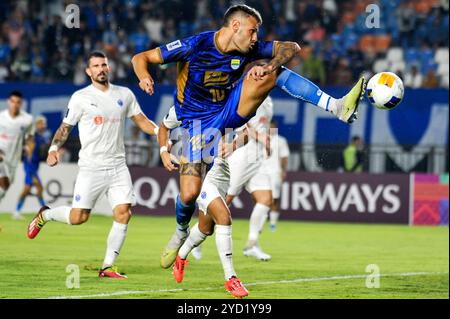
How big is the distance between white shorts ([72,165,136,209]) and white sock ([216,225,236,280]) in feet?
5.76

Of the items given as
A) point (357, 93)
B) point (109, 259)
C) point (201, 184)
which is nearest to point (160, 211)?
point (109, 259)

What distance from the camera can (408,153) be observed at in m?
21.4

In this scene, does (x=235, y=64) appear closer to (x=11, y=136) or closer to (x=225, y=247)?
(x=225, y=247)

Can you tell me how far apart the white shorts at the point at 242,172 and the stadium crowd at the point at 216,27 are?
24.3 ft

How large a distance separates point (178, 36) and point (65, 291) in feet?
41.8

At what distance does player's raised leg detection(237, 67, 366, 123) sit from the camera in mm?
8688

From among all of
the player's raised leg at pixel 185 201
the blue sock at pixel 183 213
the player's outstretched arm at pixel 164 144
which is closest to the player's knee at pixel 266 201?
the player's raised leg at pixel 185 201

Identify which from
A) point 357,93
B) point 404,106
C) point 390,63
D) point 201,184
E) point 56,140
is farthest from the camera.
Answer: point 390,63

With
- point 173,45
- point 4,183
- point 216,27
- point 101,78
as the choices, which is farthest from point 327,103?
point 216,27

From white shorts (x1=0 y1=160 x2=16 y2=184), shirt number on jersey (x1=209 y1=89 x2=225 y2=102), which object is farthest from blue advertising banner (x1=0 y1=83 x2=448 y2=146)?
shirt number on jersey (x1=209 y1=89 x2=225 y2=102)

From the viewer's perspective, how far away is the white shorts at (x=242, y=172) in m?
13.9

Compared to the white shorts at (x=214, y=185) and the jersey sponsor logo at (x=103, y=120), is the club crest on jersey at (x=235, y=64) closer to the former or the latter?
the white shorts at (x=214, y=185)

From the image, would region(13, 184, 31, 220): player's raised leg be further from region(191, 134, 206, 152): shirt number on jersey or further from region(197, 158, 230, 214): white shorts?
region(191, 134, 206, 152): shirt number on jersey

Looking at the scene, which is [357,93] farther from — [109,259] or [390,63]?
[390,63]
